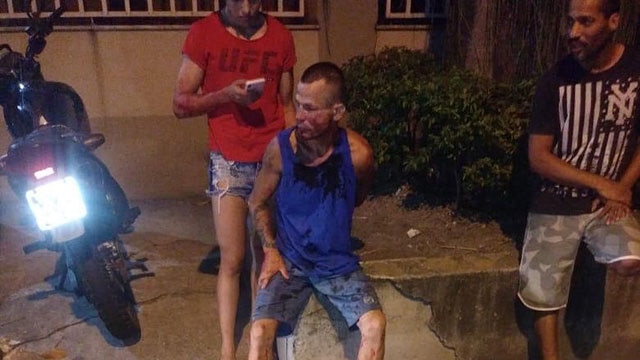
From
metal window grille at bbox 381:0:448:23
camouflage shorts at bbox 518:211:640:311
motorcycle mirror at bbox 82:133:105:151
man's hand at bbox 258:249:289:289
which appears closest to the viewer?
man's hand at bbox 258:249:289:289

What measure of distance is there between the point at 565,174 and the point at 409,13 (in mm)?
3255

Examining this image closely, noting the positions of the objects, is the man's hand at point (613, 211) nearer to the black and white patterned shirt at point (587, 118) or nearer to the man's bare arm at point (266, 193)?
the black and white patterned shirt at point (587, 118)

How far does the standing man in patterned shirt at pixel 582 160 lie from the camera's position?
291 cm

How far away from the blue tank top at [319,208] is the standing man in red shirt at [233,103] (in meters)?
0.36

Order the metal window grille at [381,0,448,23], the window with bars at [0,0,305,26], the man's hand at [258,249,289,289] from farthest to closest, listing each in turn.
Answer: the metal window grille at [381,0,448,23] < the window with bars at [0,0,305,26] < the man's hand at [258,249,289,289]

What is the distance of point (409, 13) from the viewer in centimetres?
579

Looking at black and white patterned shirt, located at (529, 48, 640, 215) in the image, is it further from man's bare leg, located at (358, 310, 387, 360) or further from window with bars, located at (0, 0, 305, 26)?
window with bars, located at (0, 0, 305, 26)

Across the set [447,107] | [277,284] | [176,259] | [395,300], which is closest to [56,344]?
[176,259]

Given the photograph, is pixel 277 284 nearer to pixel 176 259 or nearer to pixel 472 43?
pixel 176 259

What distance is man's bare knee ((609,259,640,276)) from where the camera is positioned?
9.52ft

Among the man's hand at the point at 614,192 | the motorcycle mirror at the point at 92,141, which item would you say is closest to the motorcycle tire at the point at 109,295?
the motorcycle mirror at the point at 92,141

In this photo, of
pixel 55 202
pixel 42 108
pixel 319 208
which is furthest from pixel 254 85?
pixel 42 108

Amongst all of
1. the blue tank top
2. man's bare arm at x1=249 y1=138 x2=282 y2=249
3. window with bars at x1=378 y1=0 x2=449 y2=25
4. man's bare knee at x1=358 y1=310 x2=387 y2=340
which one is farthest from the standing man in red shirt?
window with bars at x1=378 y1=0 x2=449 y2=25

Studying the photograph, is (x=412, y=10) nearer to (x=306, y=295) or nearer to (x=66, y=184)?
(x=306, y=295)
